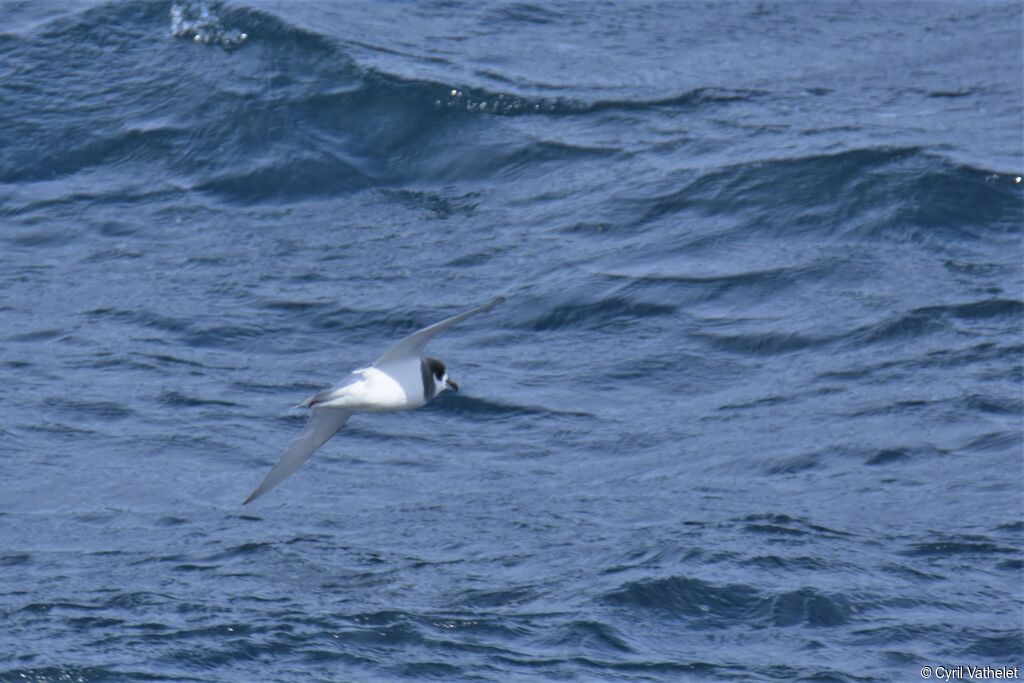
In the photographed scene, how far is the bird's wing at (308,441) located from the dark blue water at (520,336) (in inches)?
49.3

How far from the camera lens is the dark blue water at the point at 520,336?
12.9 metres

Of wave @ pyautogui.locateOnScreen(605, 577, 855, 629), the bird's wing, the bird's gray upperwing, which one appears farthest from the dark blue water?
the bird's gray upperwing

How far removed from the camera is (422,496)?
14523mm

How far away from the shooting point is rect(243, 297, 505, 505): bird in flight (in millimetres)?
11773

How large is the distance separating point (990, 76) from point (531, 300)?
7630 millimetres

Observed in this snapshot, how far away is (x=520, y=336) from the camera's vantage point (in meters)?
16.9

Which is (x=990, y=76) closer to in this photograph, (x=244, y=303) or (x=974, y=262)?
(x=974, y=262)

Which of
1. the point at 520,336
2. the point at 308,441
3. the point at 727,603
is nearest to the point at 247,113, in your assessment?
the point at 520,336

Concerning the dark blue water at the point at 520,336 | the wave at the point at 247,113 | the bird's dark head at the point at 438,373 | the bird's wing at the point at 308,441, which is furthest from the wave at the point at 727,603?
the wave at the point at 247,113

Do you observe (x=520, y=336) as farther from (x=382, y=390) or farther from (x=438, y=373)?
(x=382, y=390)
